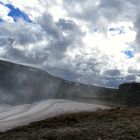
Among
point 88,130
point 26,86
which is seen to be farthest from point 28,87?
point 88,130

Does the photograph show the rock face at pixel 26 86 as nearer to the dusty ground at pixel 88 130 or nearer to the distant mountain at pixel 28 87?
the distant mountain at pixel 28 87

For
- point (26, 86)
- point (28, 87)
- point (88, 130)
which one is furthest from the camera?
point (26, 86)

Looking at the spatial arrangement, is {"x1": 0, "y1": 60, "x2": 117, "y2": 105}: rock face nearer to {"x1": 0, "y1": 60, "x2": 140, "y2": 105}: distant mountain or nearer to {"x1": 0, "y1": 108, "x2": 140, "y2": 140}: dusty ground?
{"x1": 0, "y1": 60, "x2": 140, "y2": 105}: distant mountain

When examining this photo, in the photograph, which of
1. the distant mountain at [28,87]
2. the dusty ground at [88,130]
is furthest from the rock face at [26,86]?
the dusty ground at [88,130]

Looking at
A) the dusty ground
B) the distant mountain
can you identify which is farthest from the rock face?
the dusty ground

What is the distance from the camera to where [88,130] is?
20688 millimetres

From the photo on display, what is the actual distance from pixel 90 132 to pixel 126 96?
132 m

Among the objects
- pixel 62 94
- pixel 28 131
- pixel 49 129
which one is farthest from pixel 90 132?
pixel 62 94

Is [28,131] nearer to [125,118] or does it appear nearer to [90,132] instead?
[90,132]

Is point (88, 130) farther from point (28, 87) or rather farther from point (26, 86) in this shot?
point (26, 86)

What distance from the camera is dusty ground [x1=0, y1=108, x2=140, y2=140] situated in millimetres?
19797

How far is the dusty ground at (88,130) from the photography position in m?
19.8

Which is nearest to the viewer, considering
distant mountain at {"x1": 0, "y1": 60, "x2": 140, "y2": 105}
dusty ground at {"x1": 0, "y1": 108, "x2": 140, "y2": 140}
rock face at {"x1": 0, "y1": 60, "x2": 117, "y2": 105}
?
dusty ground at {"x1": 0, "y1": 108, "x2": 140, "y2": 140}

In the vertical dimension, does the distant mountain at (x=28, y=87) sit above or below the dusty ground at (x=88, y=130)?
above
